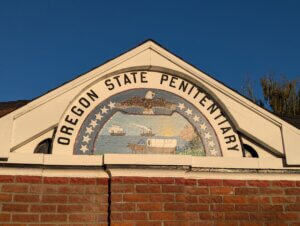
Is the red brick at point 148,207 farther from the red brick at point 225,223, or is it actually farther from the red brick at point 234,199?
the red brick at point 234,199

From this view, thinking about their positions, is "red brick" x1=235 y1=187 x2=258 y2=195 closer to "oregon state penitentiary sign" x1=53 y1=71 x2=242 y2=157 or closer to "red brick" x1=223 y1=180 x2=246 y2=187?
"red brick" x1=223 y1=180 x2=246 y2=187

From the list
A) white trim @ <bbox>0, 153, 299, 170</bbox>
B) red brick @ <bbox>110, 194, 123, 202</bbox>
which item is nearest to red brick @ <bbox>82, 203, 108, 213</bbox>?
red brick @ <bbox>110, 194, 123, 202</bbox>

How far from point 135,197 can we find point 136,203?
0.23ft

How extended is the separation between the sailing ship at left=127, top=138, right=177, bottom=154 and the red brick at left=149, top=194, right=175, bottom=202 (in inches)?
22.8

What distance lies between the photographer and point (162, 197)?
496 cm

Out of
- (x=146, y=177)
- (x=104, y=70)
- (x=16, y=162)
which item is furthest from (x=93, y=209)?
(x=104, y=70)

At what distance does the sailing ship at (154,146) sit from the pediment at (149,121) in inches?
0.5

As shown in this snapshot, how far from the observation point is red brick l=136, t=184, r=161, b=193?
4.96m

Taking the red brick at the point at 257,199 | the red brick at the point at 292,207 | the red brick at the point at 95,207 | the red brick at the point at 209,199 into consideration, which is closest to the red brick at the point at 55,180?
the red brick at the point at 95,207

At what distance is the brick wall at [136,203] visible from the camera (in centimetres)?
481

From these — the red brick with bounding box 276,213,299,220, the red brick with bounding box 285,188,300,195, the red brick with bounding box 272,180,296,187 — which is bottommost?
the red brick with bounding box 276,213,299,220

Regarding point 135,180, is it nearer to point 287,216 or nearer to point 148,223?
point 148,223

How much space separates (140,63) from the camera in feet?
18.7

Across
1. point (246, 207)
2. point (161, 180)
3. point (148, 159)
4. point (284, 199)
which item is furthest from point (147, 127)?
point (284, 199)
